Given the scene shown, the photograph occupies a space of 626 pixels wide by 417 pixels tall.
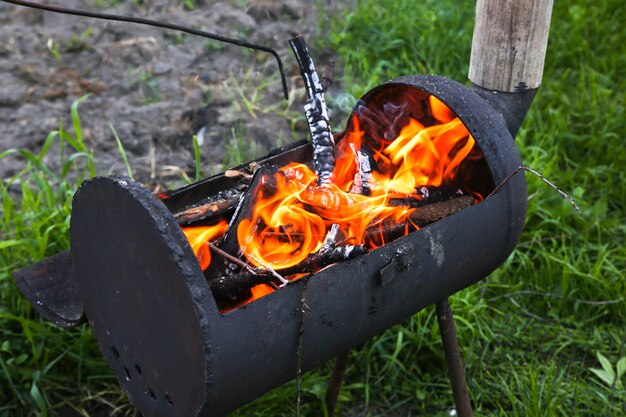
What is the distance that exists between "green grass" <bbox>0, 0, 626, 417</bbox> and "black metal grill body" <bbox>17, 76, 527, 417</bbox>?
2.80 feet

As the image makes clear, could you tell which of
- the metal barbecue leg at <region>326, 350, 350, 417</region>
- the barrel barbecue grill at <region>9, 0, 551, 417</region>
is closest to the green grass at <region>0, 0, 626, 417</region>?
the metal barbecue leg at <region>326, 350, 350, 417</region>

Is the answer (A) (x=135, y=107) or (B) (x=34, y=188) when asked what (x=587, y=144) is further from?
(B) (x=34, y=188)

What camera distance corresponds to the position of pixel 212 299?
1654 millimetres

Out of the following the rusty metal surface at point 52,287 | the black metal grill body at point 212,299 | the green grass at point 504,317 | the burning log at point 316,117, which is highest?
the burning log at point 316,117

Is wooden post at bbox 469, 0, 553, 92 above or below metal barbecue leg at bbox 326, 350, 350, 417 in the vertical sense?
above

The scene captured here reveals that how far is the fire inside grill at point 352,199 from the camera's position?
1.89m

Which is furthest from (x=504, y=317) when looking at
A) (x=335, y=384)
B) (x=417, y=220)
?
(x=417, y=220)

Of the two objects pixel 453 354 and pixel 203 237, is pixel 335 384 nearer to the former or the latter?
pixel 453 354

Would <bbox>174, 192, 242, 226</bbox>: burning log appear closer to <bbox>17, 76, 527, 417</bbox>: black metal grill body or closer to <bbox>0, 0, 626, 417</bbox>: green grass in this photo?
<bbox>17, 76, 527, 417</bbox>: black metal grill body

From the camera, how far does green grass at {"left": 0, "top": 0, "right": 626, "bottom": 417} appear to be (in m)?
2.82

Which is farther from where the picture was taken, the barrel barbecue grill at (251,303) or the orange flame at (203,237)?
the orange flame at (203,237)

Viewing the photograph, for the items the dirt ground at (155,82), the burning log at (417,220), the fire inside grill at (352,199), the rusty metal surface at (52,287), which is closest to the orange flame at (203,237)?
the fire inside grill at (352,199)

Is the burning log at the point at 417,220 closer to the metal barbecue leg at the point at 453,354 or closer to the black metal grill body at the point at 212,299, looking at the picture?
the black metal grill body at the point at 212,299

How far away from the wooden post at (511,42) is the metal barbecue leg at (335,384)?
3.35ft
